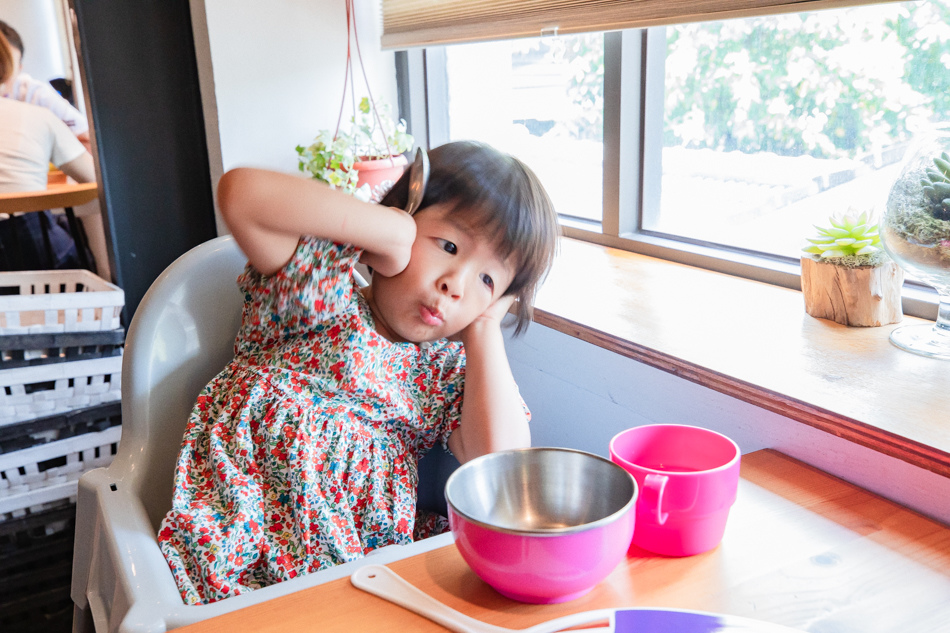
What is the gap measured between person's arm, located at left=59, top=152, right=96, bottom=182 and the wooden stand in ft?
7.96

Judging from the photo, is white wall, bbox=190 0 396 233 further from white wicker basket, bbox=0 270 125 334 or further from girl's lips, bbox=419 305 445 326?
girl's lips, bbox=419 305 445 326

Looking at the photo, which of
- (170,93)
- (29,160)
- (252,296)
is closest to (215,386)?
(252,296)

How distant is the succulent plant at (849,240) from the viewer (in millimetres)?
1026

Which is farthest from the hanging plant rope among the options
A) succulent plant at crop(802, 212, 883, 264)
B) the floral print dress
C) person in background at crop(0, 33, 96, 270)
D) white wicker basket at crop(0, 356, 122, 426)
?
succulent plant at crop(802, 212, 883, 264)

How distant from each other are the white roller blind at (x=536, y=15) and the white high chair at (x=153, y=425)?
764 mm

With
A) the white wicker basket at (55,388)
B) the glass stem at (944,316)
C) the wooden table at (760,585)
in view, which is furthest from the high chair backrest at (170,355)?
the glass stem at (944,316)

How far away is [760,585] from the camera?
63 cm

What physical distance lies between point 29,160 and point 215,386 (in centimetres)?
205

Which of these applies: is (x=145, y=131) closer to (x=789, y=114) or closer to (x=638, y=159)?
(x=638, y=159)

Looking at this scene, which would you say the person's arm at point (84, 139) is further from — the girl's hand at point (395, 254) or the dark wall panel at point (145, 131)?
the girl's hand at point (395, 254)

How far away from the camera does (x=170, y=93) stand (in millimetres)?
2059

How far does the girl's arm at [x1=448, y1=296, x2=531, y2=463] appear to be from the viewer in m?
0.98

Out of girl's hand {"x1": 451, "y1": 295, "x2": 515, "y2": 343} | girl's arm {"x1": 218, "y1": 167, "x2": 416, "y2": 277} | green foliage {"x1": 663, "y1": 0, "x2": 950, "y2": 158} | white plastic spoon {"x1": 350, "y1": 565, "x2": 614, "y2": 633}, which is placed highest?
green foliage {"x1": 663, "y1": 0, "x2": 950, "y2": 158}

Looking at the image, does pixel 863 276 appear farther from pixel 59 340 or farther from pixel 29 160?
pixel 29 160
